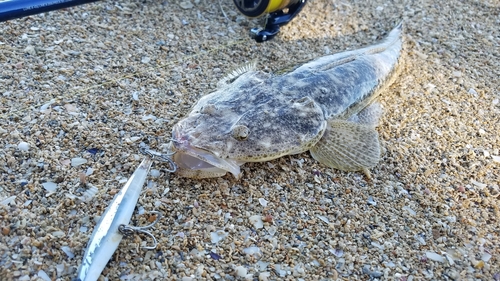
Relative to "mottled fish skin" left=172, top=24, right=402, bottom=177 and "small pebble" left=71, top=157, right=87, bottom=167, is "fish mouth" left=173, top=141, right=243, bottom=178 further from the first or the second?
"small pebble" left=71, top=157, right=87, bottom=167

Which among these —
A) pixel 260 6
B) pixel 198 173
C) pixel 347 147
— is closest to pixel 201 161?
pixel 198 173

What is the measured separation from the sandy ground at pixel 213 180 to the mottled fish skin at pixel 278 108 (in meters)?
0.18

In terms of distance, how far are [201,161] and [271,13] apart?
5.85 feet

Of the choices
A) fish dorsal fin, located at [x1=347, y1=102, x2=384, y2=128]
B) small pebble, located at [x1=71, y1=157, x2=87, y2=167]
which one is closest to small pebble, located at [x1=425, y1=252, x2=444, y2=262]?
fish dorsal fin, located at [x1=347, y1=102, x2=384, y2=128]

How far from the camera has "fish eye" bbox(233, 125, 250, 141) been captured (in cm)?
257

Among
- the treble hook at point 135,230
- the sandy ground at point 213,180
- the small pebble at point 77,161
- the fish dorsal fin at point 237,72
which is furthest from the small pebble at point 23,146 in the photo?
the fish dorsal fin at point 237,72

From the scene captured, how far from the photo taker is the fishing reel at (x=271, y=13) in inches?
145

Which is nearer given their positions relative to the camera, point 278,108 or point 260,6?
point 278,108

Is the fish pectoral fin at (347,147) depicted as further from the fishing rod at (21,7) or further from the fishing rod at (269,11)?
the fishing rod at (21,7)

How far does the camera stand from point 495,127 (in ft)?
11.2

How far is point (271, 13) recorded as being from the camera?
3.86m

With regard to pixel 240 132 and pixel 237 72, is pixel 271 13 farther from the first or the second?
pixel 240 132

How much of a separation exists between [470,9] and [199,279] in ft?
13.5

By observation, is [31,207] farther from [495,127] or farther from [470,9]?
[470,9]
